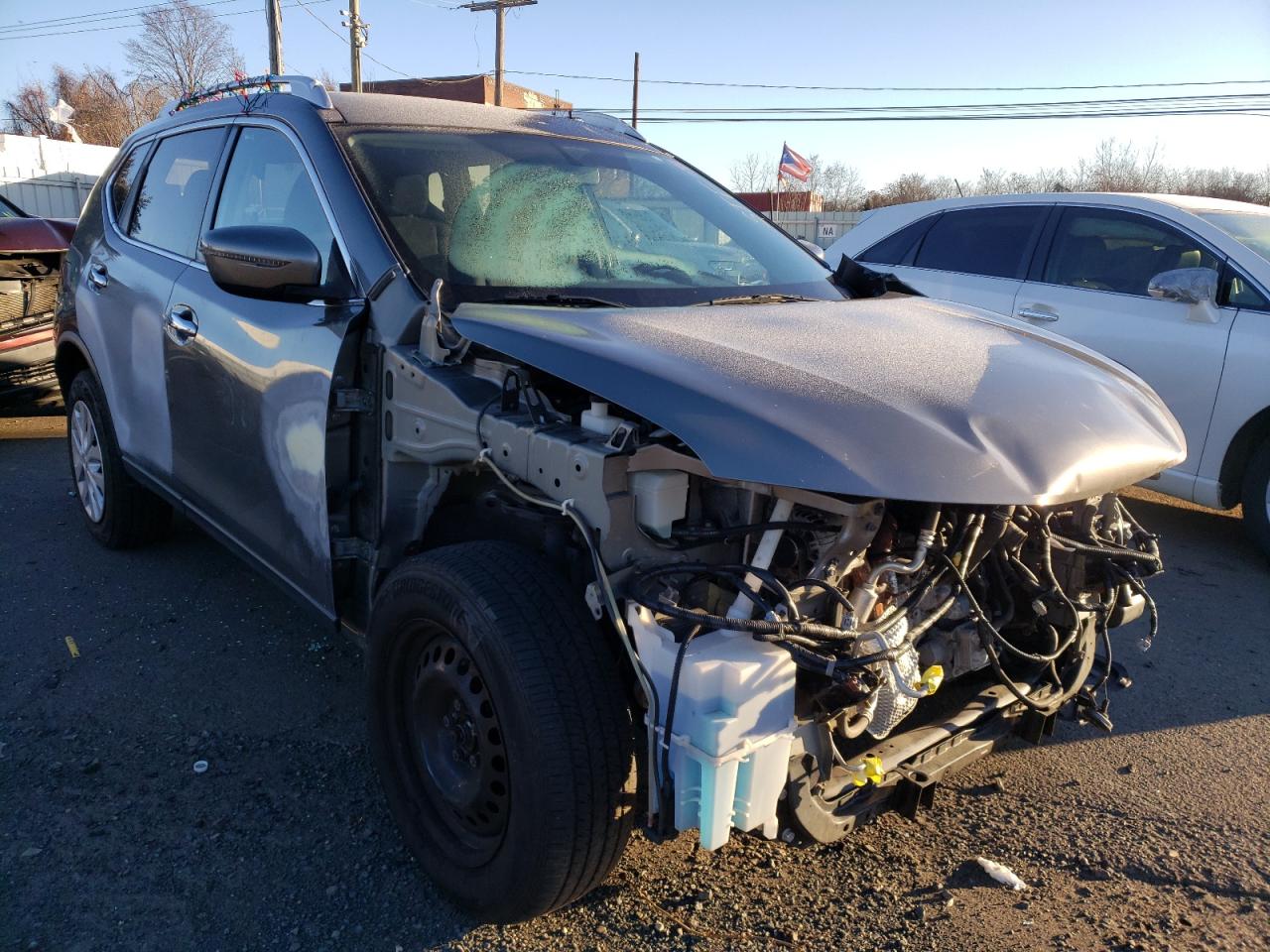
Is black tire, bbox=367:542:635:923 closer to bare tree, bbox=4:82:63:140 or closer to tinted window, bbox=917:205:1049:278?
tinted window, bbox=917:205:1049:278

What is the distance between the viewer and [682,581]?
→ 2.15m

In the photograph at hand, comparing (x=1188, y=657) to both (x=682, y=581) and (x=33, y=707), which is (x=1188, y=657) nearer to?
(x=682, y=581)

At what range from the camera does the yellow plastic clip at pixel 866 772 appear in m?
2.13

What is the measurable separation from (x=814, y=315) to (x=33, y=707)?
112 inches

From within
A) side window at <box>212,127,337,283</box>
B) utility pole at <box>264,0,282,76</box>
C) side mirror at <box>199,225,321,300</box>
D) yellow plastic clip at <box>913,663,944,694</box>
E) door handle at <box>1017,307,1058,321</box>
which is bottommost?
yellow plastic clip at <box>913,663,944,694</box>

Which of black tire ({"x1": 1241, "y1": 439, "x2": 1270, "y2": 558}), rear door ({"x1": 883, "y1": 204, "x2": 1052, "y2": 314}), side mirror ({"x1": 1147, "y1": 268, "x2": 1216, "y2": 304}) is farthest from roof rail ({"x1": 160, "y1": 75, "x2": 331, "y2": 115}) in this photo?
black tire ({"x1": 1241, "y1": 439, "x2": 1270, "y2": 558})

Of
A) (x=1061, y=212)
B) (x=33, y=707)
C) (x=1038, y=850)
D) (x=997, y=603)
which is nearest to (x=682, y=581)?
(x=997, y=603)

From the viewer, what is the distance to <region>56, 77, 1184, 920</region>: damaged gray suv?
6.42 ft

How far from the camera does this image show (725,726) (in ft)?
5.99

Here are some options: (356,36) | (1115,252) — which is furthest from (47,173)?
(1115,252)

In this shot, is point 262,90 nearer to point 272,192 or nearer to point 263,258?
point 272,192

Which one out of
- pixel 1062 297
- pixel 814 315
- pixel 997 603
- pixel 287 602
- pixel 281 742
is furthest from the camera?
pixel 1062 297

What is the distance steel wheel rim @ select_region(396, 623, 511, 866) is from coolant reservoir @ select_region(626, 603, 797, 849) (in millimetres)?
416

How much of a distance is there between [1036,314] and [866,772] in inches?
165
